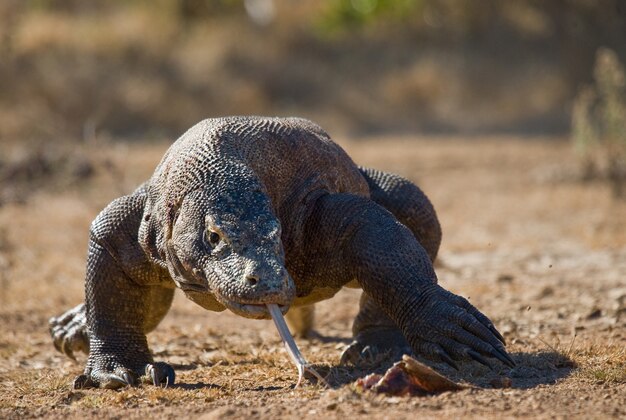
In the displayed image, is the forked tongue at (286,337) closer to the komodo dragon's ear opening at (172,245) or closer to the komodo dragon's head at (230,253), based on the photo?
the komodo dragon's head at (230,253)

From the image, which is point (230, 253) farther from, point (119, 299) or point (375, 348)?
point (375, 348)

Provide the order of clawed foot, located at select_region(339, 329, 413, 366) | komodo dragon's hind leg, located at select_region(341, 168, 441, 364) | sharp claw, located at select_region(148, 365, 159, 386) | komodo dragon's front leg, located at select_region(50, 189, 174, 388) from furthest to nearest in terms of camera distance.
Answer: komodo dragon's hind leg, located at select_region(341, 168, 441, 364) < clawed foot, located at select_region(339, 329, 413, 366) < komodo dragon's front leg, located at select_region(50, 189, 174, 388) < sharp claw, located at select_region(148, 365, 159, 386)

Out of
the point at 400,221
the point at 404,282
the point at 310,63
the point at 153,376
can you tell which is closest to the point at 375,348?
the point at 400,221

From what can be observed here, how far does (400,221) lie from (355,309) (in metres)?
1.87

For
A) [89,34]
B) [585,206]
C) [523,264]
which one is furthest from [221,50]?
[523,264]

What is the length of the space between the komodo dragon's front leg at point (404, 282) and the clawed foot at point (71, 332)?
1569mm

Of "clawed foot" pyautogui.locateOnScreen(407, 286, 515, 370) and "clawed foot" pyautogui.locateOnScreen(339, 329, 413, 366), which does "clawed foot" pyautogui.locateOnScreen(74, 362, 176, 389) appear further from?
"clawed foot" pyautogui.locateOnScreen(407, 286, 515, 370)

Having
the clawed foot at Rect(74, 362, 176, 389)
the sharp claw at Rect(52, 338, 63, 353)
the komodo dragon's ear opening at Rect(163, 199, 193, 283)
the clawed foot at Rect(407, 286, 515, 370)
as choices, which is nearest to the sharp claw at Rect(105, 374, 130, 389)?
the clawed foot at Rect(74, 362, 176, 389)

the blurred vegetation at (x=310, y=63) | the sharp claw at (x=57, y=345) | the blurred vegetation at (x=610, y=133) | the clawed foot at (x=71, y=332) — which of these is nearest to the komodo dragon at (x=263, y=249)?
the clawed foot at (x=71, y=332)

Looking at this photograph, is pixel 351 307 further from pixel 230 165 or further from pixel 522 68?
pixel 522 68

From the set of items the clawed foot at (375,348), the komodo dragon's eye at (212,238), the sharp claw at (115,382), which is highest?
the komodo dragon's eye at (212,238)

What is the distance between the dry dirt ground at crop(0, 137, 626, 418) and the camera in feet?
12.6

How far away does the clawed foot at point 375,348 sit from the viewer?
189 inches

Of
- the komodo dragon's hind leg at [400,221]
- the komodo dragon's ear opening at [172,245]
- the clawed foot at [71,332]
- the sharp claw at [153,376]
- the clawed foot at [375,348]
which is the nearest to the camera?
the komodo dragon's ear opening at [172,245]
